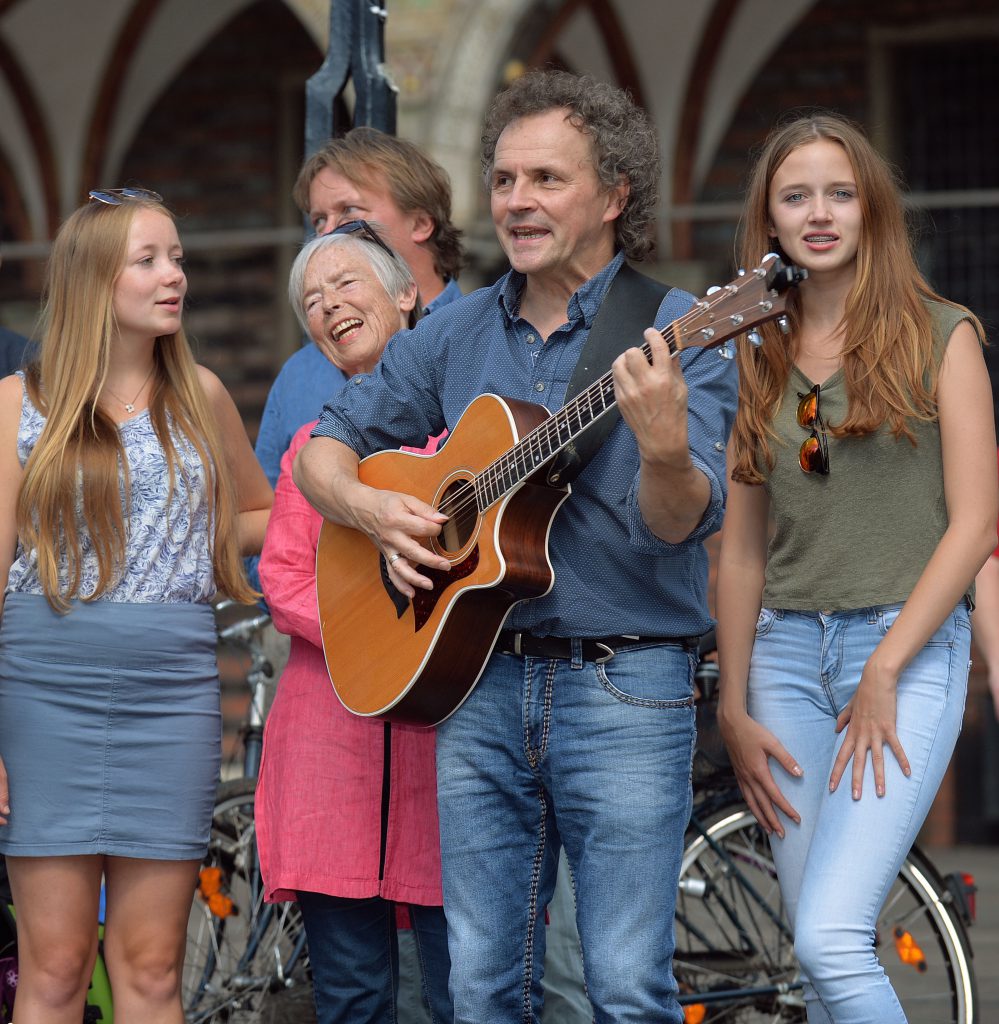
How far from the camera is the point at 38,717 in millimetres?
3051

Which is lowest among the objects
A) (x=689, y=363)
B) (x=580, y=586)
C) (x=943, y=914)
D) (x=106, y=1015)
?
(x=106, y=1015)

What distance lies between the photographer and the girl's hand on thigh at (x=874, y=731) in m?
2.74

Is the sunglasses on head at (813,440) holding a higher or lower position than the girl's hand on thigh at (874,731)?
higher

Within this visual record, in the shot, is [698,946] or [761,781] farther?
[698,946]

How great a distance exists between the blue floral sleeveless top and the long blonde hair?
16 millimetres

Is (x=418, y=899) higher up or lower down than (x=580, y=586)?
lower down

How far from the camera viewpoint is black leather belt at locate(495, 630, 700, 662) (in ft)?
8.77

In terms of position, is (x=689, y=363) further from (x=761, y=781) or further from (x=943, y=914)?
(x=943, y=914)

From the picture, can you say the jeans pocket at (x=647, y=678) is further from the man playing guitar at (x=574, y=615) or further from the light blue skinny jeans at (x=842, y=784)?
the light blue skinny jeans at (x=842, y=784)

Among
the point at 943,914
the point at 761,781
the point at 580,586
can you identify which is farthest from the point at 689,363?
the point at 943,914

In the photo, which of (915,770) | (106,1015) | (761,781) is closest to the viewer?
(915,770)

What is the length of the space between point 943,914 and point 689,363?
1635 mm

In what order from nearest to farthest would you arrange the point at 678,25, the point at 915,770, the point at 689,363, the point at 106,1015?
the point at 689,363 → the point at 915,770 → the point at 106,1015 → the point at 678,25

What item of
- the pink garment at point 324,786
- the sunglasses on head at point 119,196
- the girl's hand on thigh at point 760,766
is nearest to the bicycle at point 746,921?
the girl's hand on thigh at point 760,766
